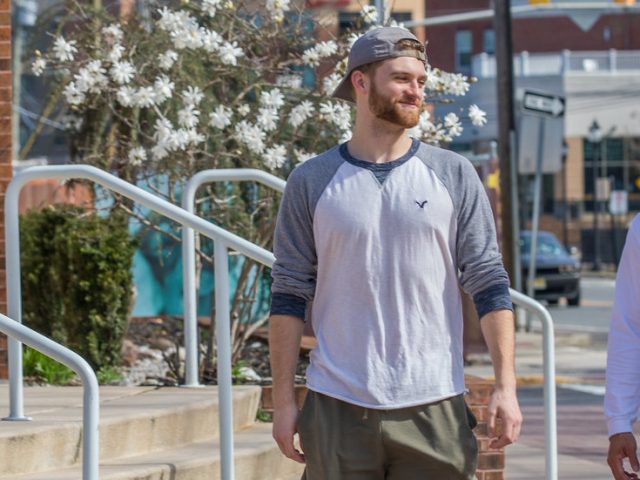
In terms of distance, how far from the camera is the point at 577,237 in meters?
58.1

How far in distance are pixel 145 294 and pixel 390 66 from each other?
10.5 metres

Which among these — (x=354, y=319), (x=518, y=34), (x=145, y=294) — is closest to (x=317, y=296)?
(x=354, y=319)

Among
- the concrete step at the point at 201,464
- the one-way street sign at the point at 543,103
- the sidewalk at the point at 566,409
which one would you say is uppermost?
the one-way street sign at the point at 543,103

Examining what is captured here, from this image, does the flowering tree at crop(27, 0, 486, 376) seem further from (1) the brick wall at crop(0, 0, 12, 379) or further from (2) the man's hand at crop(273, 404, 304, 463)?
(2) the man's hand at crop(273, 404, 304, 463)

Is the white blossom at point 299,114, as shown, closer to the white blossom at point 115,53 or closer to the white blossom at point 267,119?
the white blossom at point 267,119

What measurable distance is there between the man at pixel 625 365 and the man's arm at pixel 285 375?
0.78 m

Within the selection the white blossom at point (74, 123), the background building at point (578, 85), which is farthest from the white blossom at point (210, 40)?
the background building at point (578, 85)

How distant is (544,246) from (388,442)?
28.8 meters

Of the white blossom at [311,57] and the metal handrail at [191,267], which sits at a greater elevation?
the white blossom at [311,57]

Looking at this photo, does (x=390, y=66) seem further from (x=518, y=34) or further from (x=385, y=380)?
(x=518, y=34)

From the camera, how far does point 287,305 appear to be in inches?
156

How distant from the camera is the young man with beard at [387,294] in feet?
12.4

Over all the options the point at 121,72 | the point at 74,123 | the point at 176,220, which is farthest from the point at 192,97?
the point at 176,220

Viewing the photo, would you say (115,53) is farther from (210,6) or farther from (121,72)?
(210,6)
